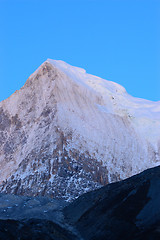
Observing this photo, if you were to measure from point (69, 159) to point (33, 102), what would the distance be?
1062 centimetres

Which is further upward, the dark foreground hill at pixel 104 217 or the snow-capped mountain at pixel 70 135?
the snow-capped mountain at pixel 70 135

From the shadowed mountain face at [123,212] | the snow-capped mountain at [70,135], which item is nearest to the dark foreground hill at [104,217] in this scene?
the shadowed mountain face at [123,212]

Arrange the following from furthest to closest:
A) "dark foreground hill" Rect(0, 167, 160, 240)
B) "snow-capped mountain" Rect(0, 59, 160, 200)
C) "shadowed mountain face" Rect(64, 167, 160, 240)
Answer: "snow-capped mountain" Rect(0, 59, 160, 200) < "dark foreground hill" Rect(0, 167, 160, 240) < "shadowed mountain face" Rect(64, 167, 160, 240)

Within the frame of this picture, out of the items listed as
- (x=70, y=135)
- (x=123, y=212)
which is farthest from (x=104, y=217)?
(x=70, y=135)

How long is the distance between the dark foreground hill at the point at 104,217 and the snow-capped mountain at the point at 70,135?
11729 millimetres

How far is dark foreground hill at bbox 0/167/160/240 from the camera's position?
10562 millimetres

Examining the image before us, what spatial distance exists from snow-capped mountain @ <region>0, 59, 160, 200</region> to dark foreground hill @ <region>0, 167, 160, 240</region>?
38.5 feet

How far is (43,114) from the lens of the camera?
3538 centimetres

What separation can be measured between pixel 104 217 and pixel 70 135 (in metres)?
20.3

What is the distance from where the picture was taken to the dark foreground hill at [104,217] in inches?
416

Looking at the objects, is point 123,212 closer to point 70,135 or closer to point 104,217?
point 104,217

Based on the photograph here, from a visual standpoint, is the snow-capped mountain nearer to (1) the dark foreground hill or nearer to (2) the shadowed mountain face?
(1) the dark foreground hill

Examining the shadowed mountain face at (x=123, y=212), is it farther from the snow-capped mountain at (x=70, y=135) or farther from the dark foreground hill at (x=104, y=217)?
the snow-capped mountain at (x=70, y=135)

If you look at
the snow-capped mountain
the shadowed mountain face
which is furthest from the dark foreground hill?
the snow-capped mountain
